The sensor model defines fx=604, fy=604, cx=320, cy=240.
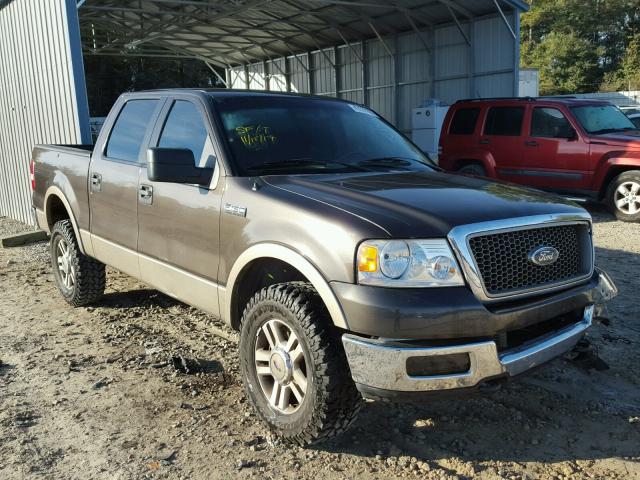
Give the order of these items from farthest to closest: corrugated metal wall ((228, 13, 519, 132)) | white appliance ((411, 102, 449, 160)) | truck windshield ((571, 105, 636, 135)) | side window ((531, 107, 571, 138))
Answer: white appliance ((411, 102, 449, 160)) < corrugated metal wall ((228, 13, 519, 132)) < side window ((531, 107, 571, 138)) < truck windshield ((571, 105, 636, 135))

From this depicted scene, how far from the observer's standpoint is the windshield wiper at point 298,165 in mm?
3615

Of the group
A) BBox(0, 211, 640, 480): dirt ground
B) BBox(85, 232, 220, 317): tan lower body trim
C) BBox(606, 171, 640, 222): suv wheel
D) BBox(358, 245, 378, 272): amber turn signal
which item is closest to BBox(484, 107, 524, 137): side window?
BBox(606, 171, 640, 222): suv wheel

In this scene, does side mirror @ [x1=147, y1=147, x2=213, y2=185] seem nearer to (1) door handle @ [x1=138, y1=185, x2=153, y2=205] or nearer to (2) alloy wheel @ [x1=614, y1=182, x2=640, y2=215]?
(1) door handle @ [x1=138, y1=185, x2=153, y2=205]

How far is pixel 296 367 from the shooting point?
3.05 m

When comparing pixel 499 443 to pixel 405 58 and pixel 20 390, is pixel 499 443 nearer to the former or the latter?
pixel 20 390

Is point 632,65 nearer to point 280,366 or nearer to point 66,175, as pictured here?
point 66,175

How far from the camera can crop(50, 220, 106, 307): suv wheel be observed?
540cm

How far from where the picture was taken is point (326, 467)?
299cm

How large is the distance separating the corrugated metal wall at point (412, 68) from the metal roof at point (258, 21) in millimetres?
457

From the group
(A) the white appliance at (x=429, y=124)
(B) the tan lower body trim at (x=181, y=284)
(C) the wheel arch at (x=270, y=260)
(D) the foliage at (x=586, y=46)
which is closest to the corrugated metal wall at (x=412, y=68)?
(A) the white appliance at (x=429, y=124)

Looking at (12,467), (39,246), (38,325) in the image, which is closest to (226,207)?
(12,467)

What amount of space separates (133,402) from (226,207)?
1343 millimetres

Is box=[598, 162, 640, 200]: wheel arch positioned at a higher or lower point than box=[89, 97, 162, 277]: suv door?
lower

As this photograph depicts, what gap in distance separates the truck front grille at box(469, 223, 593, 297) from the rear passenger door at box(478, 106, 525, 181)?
24.4ft
